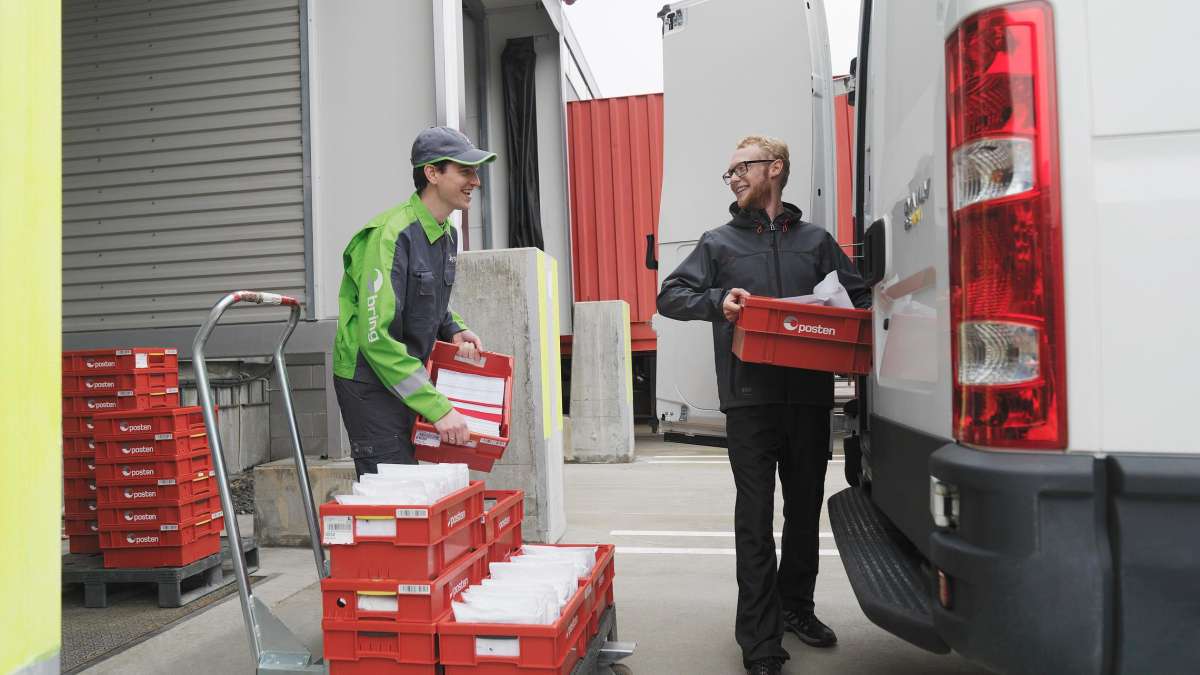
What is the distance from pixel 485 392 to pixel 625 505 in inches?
164

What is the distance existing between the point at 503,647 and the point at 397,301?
1.23 m

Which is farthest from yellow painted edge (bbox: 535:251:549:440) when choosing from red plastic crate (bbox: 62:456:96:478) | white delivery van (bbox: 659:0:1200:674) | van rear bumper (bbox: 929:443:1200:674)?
van rear bumper (bbox: 929:443:1200:674)

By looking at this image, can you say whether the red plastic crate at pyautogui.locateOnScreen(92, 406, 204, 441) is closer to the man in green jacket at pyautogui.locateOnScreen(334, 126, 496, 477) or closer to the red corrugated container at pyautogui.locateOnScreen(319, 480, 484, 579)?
the man in green jacket at pyautogui.locateOnScreen(334, 126, 496, 477)

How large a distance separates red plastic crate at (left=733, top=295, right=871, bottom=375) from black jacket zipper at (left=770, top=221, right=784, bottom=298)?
1.28 feet

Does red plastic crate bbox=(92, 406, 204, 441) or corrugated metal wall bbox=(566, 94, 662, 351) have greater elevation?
corrugated metal wall bbox=(566, 94, 662, 351)

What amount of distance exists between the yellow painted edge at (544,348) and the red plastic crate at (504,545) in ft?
6.80

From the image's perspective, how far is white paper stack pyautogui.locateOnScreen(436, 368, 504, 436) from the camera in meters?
3.16

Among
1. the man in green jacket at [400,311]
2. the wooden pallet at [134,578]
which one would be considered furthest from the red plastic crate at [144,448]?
the man in green jacket at [400,311]

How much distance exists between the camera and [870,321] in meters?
2.89

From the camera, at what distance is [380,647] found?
2.41 m

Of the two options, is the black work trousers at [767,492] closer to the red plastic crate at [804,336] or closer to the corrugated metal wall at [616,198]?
the red plastic crate at [804,336]
